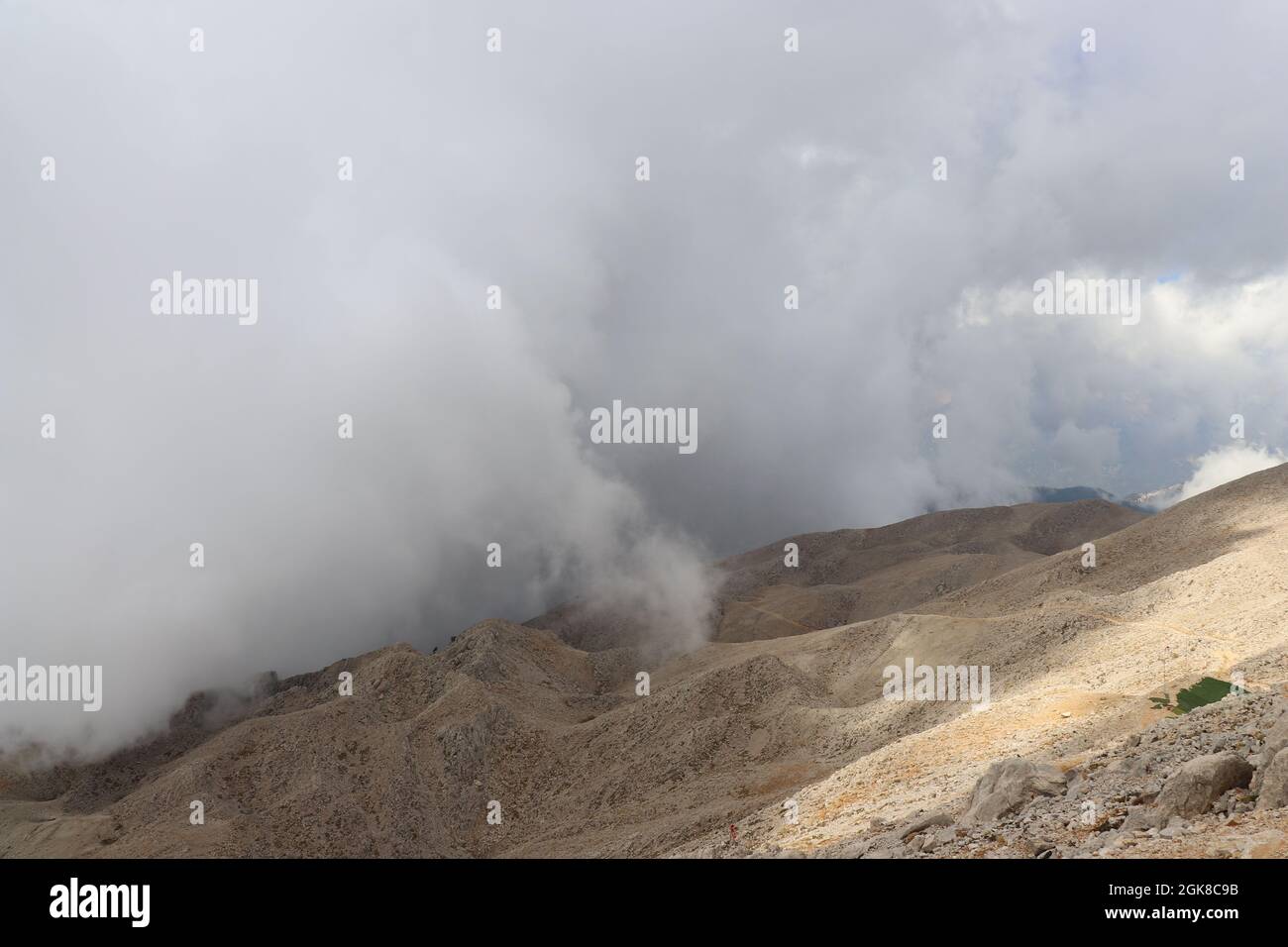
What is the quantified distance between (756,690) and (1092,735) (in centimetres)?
2479

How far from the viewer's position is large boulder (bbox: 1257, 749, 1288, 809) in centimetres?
1066

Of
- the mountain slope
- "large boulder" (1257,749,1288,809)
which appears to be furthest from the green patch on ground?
"large boulder" (1257,749,1288,809)

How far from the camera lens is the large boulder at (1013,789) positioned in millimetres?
14516

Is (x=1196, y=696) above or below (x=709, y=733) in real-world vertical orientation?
above

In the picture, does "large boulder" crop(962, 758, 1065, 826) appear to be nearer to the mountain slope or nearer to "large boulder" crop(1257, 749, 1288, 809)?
the mountain slope

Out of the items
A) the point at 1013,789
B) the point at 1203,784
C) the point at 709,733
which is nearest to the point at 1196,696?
the point at 1013,789

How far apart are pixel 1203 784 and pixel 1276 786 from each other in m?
0.93

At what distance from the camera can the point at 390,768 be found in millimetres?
46625

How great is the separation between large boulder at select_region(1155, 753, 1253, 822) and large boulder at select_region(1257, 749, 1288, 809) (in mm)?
570

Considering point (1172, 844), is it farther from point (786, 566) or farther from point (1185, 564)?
point (786, 566)

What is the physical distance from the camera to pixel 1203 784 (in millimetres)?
11539

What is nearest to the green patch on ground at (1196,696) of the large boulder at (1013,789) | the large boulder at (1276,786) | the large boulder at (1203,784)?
the large boulder at (1013,789)

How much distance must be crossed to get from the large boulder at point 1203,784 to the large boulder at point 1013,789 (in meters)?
2.89

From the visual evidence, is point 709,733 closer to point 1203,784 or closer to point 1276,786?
point 1203,784
